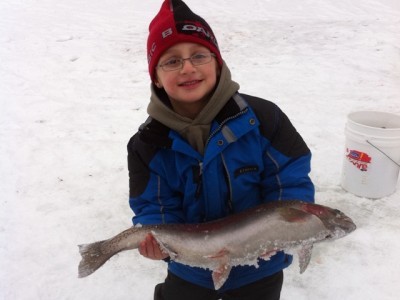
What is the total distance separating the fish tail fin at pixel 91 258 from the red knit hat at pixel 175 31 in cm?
102

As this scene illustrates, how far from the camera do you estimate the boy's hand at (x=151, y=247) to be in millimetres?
2143

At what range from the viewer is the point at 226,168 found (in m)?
2.10

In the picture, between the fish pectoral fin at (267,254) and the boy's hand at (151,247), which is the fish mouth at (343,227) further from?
the boy's hand at (151,247)

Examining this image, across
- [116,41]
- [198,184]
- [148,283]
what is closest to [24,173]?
[148,283]

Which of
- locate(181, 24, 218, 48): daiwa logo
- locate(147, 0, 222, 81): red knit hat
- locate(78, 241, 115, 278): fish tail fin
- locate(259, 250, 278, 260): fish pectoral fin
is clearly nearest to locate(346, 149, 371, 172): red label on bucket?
locate(259, 250, 278, 260): fish pectoral fin

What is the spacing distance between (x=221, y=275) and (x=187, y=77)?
1.02m

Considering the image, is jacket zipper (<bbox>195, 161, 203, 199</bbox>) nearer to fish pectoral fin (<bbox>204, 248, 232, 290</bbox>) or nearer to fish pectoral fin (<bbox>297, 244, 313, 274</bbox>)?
fish pectoral fin (<bbox>204, 248, 232, 290</bbox>)

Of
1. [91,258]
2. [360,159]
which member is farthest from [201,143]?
[360,159]

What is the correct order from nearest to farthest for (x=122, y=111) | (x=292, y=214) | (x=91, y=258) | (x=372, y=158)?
1. (x=292, y=214)
2. (x=91, y=258)
3. (x=372, y=158)
4. (x=122, y=111)

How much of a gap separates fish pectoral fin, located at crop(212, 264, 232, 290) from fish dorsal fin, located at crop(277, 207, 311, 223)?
1.27ft

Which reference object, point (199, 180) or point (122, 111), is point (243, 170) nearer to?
point (199, 180)

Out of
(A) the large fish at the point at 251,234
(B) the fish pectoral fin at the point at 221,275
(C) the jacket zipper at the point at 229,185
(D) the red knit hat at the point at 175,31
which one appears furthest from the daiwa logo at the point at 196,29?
(B) the fish pectoral fin at the point at 221,275

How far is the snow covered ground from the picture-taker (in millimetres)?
3268

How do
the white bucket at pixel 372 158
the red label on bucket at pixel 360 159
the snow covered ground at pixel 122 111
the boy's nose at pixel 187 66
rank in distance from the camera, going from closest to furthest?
the boy's nose at pixel 187 66 < the snow covered ground at pixel 122 111 < the white bucket at pixel 372 158 < the red label on bucket at pixel 360 159
